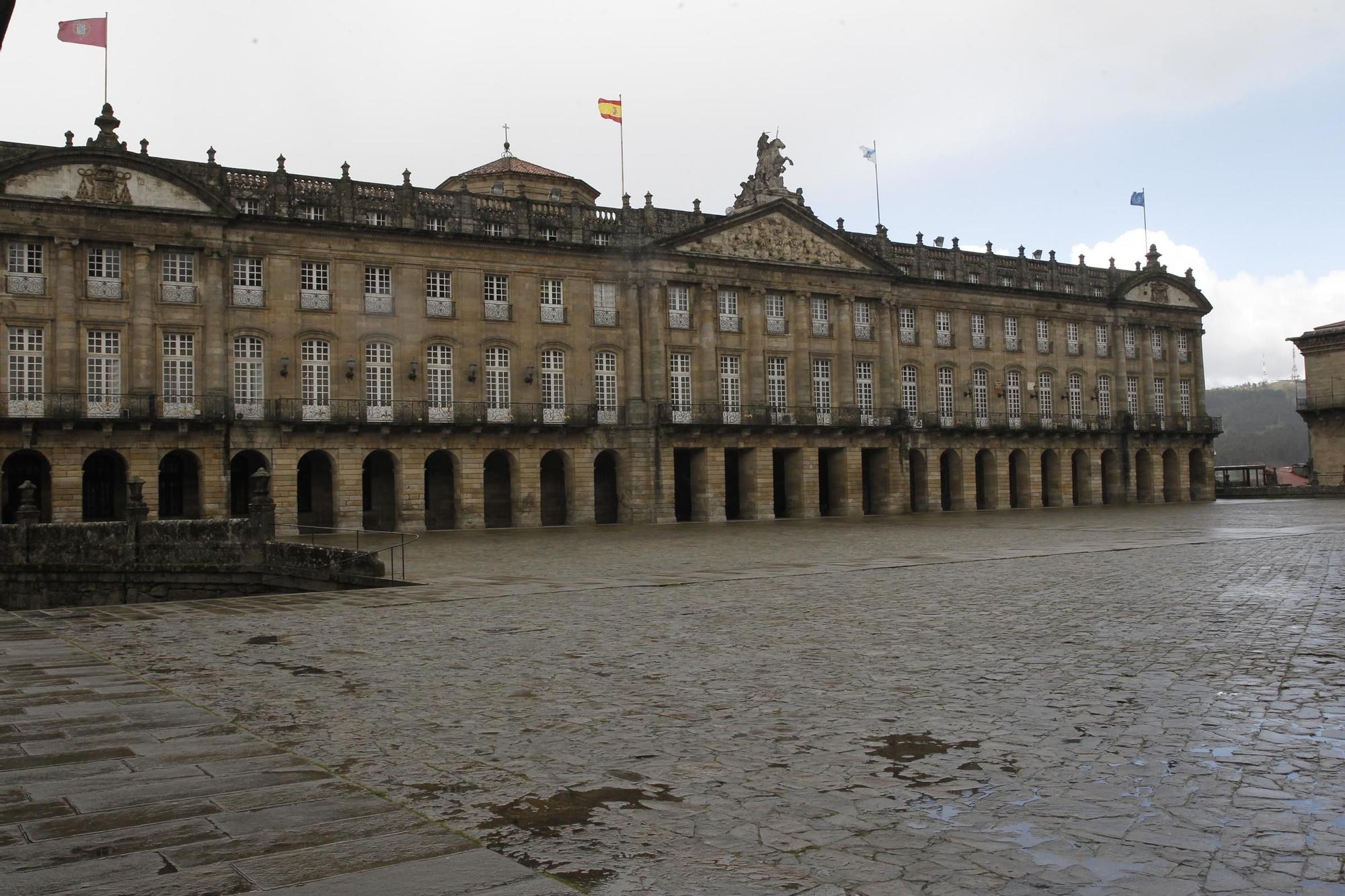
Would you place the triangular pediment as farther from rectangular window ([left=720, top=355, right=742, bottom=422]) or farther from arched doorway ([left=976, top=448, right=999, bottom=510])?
arched doorway ([left=976, top=448, right=999, bottom=510])

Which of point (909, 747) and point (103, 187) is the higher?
point (103, 187)

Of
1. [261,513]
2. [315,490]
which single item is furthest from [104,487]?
[261,513]

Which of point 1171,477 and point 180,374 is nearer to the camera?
point 180,374

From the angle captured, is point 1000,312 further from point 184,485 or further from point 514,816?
point 514,816

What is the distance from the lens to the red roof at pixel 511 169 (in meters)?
50.7

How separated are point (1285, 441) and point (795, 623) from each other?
12817cm

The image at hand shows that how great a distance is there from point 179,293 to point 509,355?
11886 millimetres

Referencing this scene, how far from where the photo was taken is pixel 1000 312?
186 feet

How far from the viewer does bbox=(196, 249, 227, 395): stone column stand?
124ft

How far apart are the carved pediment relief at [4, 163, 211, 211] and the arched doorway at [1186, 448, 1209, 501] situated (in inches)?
2097

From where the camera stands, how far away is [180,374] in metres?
37.6

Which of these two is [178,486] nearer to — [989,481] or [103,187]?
[103,187]

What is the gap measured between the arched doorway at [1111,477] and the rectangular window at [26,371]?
49.8 m

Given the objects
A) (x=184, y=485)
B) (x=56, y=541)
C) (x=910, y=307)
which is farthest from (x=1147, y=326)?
(x=56, y=541)
